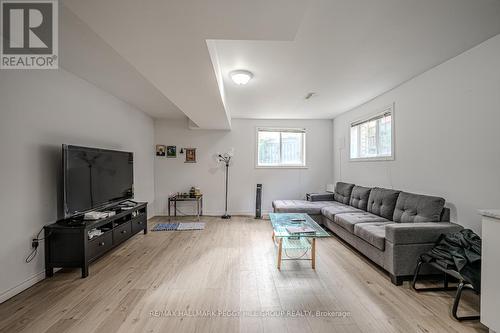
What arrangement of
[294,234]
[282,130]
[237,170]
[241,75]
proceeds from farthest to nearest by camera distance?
[282,130] → [237,170] → [241,75] → [294,234]

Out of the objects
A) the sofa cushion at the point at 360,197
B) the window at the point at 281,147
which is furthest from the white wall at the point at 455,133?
the window at the point at 281,147

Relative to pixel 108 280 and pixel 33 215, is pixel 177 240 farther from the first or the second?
pixel 33 215

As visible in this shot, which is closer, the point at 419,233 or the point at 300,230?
the point at 419,233

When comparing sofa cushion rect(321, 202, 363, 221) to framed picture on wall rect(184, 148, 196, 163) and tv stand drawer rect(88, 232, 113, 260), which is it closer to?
framed picture on wall rect(184, 148, 196, 163)

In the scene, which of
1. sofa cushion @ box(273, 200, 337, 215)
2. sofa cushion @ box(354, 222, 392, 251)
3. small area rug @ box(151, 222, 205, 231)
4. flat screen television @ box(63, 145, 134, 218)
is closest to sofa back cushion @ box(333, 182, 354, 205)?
sofa cushion @ box(273, 200, 337, 215)

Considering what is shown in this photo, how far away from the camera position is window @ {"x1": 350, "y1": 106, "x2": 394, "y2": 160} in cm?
360

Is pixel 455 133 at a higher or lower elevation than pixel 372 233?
higher

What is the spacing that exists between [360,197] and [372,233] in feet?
4.94

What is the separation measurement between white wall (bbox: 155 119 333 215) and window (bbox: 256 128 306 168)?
153 mm

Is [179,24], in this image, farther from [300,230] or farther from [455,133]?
[455,133]

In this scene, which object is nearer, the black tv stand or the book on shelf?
the black tv stand

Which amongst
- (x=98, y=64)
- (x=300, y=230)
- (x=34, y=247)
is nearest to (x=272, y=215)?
(x=300, y=230)

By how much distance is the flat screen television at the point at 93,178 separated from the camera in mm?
2484

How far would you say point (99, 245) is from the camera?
2637mm
